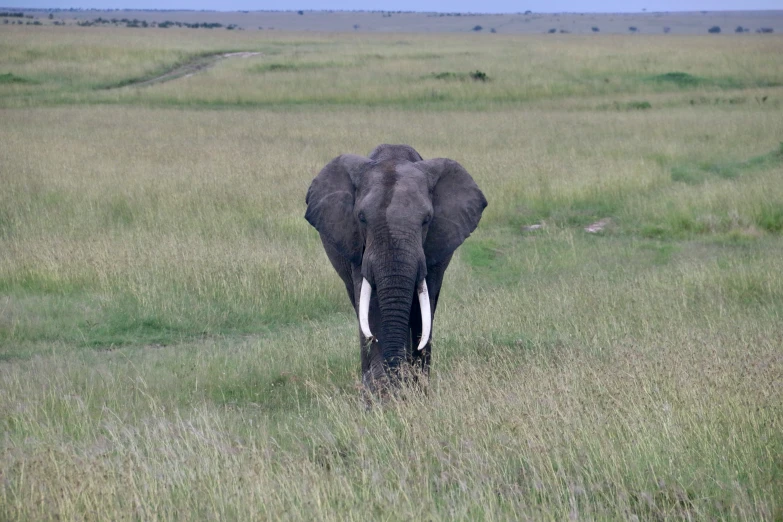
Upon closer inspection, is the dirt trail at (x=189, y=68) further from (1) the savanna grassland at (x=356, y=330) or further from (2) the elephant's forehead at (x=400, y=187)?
(2) the elephant's forehead at (x=400, y=187)

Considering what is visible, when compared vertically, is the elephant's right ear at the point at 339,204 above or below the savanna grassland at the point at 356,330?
above

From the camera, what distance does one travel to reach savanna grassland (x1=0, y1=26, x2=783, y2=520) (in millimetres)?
4477

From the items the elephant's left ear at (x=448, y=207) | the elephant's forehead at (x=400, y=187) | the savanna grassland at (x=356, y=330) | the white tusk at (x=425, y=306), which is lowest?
the savanna grassland at (x=356, y=330)

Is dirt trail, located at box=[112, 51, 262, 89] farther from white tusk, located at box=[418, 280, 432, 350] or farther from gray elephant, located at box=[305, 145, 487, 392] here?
white tusk, located at box=[418, 280, 432, 350]

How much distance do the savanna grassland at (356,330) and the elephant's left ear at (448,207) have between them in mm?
908

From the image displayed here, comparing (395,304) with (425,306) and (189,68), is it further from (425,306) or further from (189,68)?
(189,68)

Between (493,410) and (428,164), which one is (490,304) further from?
(493,410)

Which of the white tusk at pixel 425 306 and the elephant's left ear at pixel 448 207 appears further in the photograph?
the elephant's left ear at pixel 448 207

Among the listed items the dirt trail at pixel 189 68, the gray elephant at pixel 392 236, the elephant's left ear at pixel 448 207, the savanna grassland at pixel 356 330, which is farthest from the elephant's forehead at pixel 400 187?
the dirt trail at pixel 189 68

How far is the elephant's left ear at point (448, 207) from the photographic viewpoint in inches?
277

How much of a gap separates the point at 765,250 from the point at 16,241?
10228 mm

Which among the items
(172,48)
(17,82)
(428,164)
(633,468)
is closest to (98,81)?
(17,82)

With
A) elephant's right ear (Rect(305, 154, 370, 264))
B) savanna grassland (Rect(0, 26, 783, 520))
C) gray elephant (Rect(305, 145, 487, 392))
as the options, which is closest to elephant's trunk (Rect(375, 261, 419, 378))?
gray elephant (Rect(305, 145, 487, 392))

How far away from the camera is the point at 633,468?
459cm
